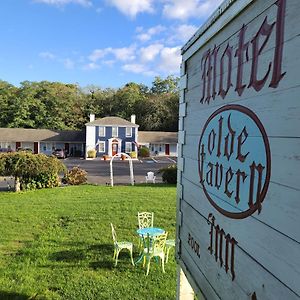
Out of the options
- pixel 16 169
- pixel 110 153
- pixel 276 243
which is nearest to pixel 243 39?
pixel 276 243

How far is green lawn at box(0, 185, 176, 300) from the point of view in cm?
640

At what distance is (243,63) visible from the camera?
6.96ft

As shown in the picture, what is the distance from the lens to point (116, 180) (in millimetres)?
23703

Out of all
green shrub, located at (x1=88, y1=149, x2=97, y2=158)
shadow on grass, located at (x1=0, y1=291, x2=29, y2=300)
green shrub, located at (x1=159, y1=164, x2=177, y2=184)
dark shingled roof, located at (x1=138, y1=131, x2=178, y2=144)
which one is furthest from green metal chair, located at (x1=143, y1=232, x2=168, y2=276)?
dark shingled roof, located at (x1=138, y1=131, x2=178, y2=144)

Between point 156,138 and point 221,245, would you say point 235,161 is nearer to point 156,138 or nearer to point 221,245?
point 221,245

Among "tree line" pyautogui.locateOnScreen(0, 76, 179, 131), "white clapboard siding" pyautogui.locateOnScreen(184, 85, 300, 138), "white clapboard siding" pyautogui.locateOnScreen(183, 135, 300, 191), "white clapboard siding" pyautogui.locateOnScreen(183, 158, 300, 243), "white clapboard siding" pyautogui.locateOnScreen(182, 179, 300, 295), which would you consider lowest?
"white clapboard siding" pyautogui.locateOnScreen(182, 179, 300, 295)

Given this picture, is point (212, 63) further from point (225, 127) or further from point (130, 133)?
point (130, 133)

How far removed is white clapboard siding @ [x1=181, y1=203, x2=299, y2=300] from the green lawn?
3.61 m

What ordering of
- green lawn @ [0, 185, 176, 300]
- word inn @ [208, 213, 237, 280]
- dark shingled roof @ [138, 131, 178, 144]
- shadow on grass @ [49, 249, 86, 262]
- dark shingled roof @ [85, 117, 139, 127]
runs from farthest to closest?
dark shingled roof @ [138, 131, 178, 144] → dark shingled roof @ [85, 117, 139, 127] → shadow on grass @ [49, 249, 86, 262] → green lawn @ [0, 185, 176, 300] → word inn @ [208, 213, 237, 280]

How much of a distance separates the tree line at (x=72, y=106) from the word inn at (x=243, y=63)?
52188 mm

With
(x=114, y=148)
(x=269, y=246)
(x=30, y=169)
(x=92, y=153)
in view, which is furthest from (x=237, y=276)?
(x=114, y=148)

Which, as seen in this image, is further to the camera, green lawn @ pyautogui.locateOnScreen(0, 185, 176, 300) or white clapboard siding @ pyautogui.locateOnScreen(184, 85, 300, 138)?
green lawn @ pyautogui.locateOnScreen(0, 185, 176, 300)

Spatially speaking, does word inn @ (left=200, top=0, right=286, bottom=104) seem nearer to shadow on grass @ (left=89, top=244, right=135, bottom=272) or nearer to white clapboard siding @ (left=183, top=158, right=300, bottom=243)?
white clapboard siding @ (left=183, top=158, right=300, bottom=243)

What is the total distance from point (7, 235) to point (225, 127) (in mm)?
9237
